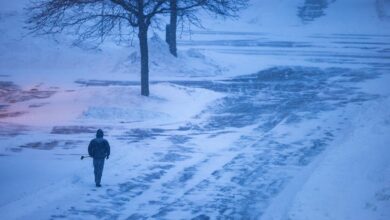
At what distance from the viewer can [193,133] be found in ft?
53.3

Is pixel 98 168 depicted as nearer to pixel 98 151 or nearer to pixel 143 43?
pixel 98 151

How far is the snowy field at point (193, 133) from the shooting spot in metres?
10.0

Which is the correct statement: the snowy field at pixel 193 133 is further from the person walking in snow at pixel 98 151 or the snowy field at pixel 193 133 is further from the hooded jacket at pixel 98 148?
the hooded jacket at pixel 98 148

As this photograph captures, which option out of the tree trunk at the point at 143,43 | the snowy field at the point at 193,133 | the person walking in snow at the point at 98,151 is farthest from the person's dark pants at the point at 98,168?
the tree trunk at the point at 143,43

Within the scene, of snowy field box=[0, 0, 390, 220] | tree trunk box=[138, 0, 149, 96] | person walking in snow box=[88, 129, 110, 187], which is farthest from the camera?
tree trunk box=[138, 0, 149, 96]

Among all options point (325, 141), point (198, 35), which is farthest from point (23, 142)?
point (198, 35)

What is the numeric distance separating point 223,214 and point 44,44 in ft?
85.2

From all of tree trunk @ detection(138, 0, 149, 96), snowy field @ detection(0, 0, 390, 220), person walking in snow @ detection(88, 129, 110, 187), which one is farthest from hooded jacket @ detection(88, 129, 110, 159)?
tree trunk @ detection(138, 0, 149, 96)

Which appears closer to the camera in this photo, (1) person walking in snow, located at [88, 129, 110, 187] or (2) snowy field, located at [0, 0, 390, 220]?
(2) snowy field, located at [0, 0, 390, 220]

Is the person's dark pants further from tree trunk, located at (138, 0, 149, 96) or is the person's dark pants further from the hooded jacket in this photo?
tree trunk, located at (138, 0, 149, 96)

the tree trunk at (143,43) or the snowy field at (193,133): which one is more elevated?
the tree trunk at (143,43)

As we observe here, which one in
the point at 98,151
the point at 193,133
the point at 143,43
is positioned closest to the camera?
the point at 98,151

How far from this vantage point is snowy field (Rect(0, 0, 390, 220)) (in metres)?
10.0

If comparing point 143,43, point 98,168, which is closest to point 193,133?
point 143,43
